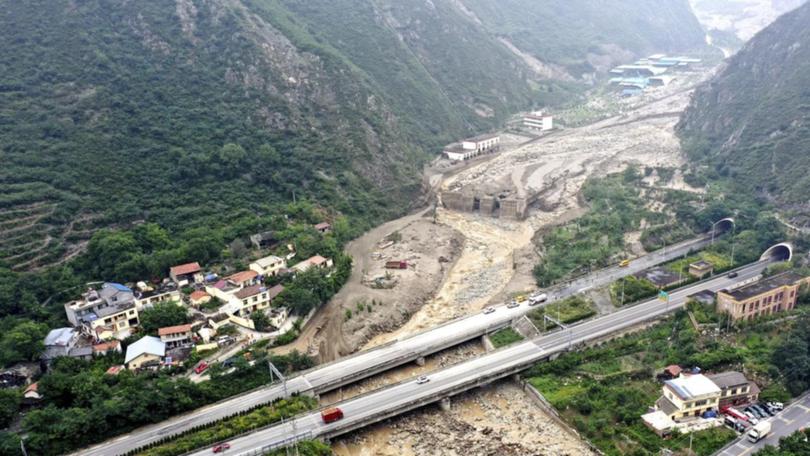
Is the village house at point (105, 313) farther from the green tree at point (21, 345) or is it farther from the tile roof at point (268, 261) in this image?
the tile roof at point (268, 261)

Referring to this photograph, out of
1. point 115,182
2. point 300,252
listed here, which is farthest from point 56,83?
point 300,252

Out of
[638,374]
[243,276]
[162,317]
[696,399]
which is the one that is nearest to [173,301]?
[162,317]

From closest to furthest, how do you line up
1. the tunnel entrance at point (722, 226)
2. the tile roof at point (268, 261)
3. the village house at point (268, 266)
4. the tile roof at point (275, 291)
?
the tile roof at point (275, 291) < the village house at point (268, 266) < the tile roof at point (268, 261) < the tunnel entrance at point (722, 226)

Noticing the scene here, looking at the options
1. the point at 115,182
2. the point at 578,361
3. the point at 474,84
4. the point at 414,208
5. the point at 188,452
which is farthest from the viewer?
the point at 474,84

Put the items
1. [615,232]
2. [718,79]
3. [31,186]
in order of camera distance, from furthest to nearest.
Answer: [718,79], [615,232], [31,186]

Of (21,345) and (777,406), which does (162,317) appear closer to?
(21,345)

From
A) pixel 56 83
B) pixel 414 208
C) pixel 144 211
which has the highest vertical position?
pixel 56 83

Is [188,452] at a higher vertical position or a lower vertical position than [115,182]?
lower

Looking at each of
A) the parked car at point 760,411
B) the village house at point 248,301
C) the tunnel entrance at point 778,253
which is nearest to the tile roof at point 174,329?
the village house at point 248,301

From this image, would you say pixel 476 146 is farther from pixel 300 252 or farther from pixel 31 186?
pixel 31 186
